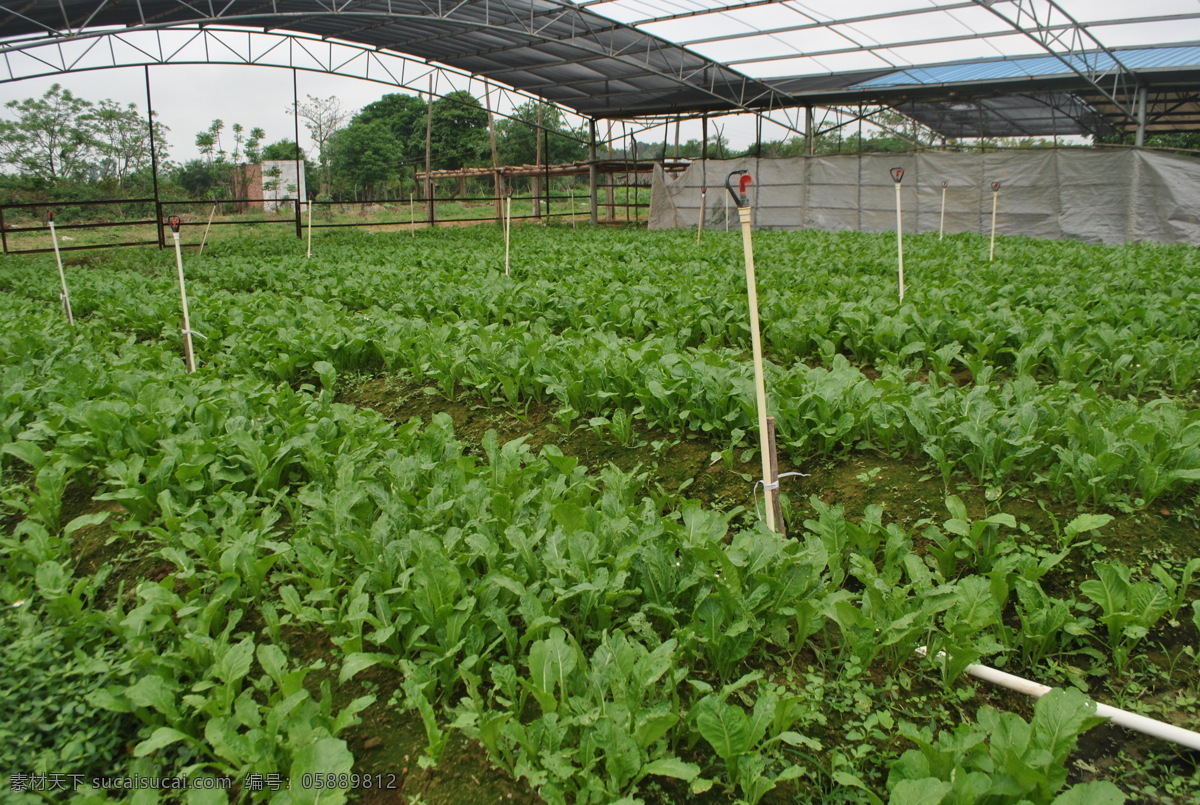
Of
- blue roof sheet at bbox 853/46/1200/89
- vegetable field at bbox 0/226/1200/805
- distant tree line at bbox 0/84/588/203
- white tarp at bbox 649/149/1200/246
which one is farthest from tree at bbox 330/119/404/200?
vegetable field at bbox 0/226/1200/805

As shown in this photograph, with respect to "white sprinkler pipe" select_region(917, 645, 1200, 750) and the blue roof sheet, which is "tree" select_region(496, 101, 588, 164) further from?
"white sprinkler pipe" select_region(917, 645, 1200, 750)

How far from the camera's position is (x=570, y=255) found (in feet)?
46.4

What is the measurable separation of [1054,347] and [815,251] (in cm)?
848

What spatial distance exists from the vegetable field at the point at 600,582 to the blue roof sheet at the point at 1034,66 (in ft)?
56.0

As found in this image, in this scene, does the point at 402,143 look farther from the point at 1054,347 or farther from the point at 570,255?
the point at 1054,347

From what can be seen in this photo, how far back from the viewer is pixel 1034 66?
790 inches

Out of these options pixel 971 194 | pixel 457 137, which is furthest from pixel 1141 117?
pixel 457 137

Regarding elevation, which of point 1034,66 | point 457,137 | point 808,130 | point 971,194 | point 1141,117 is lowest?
point 971,194

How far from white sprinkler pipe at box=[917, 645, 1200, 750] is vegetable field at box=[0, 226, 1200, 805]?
84mm

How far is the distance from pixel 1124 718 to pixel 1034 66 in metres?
22.4

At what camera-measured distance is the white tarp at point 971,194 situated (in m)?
17.1

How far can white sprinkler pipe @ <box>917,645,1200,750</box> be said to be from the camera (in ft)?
7.39

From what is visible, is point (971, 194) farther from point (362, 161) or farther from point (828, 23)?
point (362, 161)

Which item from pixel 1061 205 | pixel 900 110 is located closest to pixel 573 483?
pixel 1061 205
